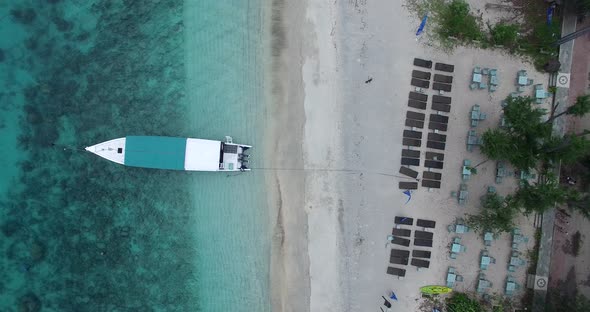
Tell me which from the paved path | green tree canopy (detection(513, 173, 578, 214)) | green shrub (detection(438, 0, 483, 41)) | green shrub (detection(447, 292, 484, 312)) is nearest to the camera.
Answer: green tree canopy (detection(513, 173, 578, 214))

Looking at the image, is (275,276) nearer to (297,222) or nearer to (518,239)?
(297,222)

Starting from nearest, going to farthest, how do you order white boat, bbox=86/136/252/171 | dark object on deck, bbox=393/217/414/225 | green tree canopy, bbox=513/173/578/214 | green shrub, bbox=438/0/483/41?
green tree canopy, bbox=513/173/578/214 < white boat, bbox=86/136/252/171 < green shrub, bbox=438/0/483/41 < dark object on deck, bbox=393/217/414/225

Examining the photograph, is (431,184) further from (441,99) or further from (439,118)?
(441,99)

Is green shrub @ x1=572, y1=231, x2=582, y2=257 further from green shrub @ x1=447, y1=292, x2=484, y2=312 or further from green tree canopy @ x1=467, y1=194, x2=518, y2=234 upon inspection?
green shrub @ x1=447, y1=292, x2=484, y2=312

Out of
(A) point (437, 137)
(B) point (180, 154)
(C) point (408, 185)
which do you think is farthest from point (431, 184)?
(B) point (180, 154)

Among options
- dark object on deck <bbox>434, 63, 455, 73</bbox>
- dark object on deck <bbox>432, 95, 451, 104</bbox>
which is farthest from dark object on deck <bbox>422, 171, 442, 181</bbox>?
dark object on deck <bbox>434, 63, 455, 73</bbox>

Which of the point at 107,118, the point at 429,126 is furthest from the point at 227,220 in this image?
the point at 429,126
